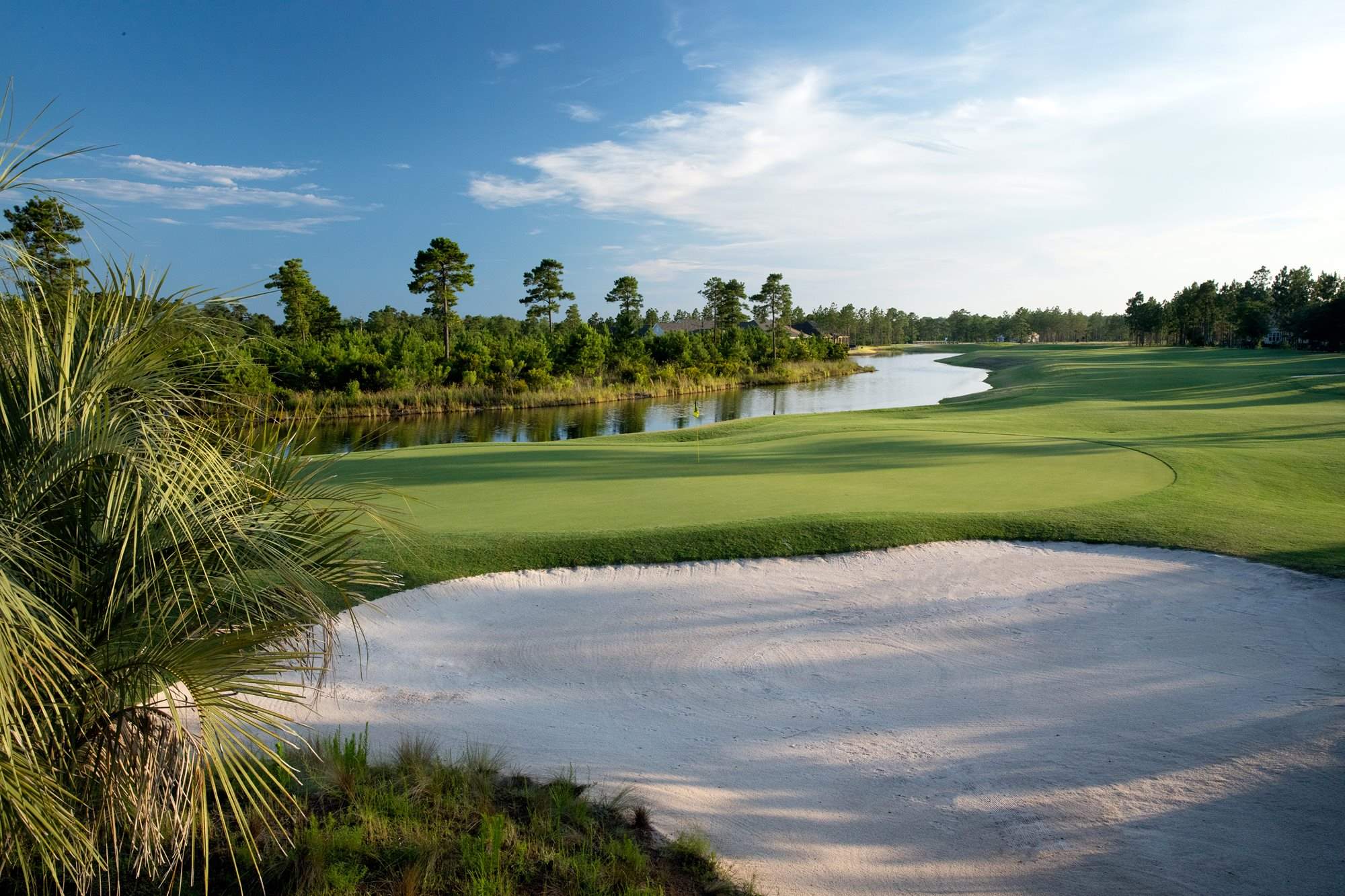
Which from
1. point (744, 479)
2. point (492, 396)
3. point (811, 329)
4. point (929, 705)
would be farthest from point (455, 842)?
point (811, 329)

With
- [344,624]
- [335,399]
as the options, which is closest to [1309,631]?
[344,624]

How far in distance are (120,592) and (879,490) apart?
29.7 ft

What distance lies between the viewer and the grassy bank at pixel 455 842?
333 centimetres

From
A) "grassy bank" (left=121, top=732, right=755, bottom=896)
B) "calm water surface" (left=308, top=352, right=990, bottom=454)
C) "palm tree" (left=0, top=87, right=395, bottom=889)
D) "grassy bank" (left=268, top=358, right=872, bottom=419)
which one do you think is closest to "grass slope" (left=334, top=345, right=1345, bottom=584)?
"grassy bank" (left=121, top=732, right=755, bottom=896)

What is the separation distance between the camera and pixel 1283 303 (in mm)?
78688

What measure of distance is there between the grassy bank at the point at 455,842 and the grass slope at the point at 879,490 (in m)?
2.34

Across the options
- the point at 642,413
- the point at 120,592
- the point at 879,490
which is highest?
the point at 120,592

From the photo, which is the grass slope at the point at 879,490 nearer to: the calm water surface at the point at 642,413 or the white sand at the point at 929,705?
the white sand at the point at 929,705

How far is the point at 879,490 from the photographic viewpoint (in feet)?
34.1

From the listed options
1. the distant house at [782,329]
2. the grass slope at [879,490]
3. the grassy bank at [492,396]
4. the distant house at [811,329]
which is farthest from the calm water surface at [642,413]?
the distant house at [811,329]

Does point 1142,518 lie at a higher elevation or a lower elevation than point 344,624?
higher

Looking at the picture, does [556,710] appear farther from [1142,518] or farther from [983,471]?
[983,471]

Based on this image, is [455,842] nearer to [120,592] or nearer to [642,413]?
[120,592]

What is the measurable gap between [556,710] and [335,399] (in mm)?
34497
